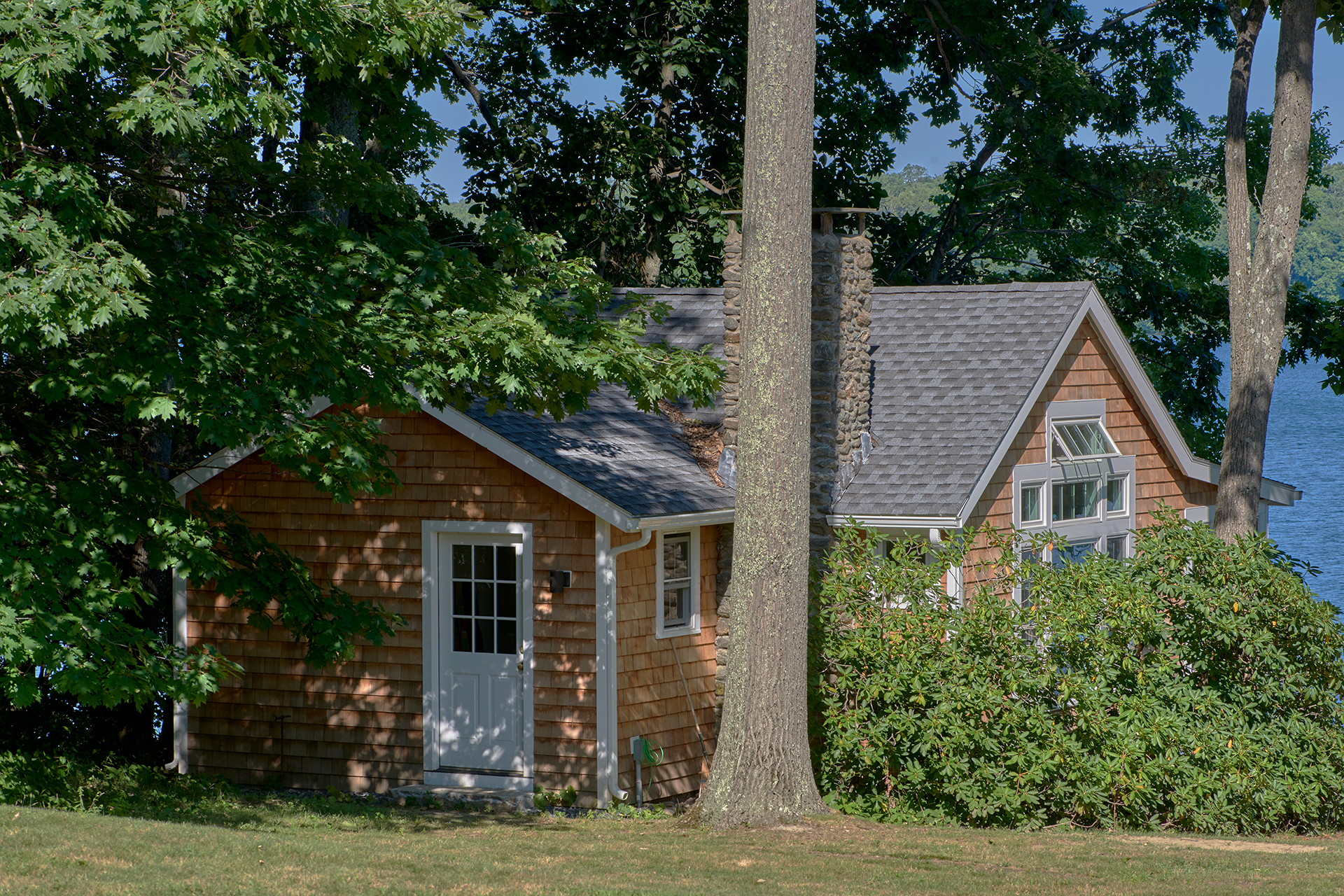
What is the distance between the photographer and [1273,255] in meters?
17.1

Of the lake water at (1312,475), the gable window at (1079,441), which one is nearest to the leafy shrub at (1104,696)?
the gable window at (1079,441)

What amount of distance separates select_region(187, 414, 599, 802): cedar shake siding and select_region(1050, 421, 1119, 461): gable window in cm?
547

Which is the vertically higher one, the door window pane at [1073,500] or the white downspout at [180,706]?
the door window pane at [1073,500]

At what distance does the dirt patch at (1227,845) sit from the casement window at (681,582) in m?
4.40

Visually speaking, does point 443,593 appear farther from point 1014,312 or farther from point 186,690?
point 1014,312

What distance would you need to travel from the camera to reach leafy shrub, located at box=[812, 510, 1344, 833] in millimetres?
10961

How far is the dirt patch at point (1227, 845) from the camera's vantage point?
32.6 ft

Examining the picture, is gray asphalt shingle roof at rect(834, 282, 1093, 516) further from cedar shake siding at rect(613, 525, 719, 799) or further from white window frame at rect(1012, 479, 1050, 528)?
cedar shake siding at rect(613, 525, 719, 799)

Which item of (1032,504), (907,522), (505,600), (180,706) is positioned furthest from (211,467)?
(1032,504)

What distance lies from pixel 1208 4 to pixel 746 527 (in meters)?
19.7

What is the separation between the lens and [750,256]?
10656 mm

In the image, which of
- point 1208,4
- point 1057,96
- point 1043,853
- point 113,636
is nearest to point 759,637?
point 1043,853

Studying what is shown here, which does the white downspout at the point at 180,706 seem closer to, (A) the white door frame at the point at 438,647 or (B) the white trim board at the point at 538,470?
(B) the white trim board at the point at 538,470

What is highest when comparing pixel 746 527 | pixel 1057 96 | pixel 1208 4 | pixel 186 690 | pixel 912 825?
pixel 1208 4
